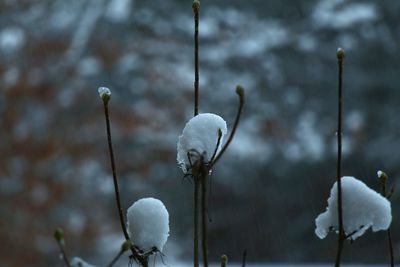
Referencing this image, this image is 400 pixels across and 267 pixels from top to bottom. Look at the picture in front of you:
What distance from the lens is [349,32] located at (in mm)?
6230

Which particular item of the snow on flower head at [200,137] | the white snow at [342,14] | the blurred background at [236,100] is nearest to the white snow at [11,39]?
the blurred background at [236,100]

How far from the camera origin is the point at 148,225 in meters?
0.54

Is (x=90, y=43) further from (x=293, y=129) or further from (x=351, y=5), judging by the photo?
(x=351, y=5)

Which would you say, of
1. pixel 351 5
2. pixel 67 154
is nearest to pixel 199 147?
pixel 67 154

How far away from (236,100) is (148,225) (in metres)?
5.47

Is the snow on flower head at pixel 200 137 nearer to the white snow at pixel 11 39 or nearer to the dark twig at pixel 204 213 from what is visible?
the dark twig at pixel 204 213

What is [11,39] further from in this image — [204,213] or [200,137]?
[204,213]

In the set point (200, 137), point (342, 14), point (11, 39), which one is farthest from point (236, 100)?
point (200, 137)

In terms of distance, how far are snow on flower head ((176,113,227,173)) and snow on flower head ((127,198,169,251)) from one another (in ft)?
0.14

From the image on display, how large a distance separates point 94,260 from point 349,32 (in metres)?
3.13

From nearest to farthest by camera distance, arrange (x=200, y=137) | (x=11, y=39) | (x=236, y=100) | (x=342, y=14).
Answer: (x=200, y=137) < (x=11, y=39) < (x=236, y=100) < (x=342, y=14)

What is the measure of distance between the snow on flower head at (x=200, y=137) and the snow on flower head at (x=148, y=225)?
43mm

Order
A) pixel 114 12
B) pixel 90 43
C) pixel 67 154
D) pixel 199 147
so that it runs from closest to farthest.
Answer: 1. pixel 199 147
2. pixel 67 154
3. pixel 90 43
4. pixel 114 12

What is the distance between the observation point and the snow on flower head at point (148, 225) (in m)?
0.53
